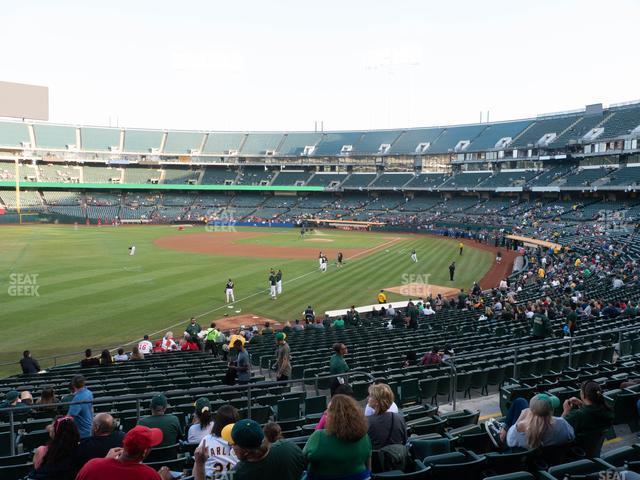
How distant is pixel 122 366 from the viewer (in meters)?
13.5

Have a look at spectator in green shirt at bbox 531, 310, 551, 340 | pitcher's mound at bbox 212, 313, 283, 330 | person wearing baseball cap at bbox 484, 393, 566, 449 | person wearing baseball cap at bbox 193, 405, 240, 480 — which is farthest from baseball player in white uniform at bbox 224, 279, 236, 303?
person wearing baseball cap at bbox 193, 405, 240, 480

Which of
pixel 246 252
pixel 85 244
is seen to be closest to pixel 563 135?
pixel 246 252

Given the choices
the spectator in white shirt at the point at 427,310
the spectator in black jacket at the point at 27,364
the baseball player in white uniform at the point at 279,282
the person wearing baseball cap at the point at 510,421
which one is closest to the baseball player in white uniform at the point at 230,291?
the baseball player in white uniform at the point at 279,282

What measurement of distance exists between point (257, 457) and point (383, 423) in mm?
1681

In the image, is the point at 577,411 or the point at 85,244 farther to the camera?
the point at 85,244

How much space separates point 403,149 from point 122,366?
8349 centimetres

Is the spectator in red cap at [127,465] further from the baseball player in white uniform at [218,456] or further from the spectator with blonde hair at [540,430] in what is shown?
the spectator with blonde hair at [540,430]

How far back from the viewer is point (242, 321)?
2312 centimetres

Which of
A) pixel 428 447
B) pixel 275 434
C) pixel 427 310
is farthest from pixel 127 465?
pixel 427 310

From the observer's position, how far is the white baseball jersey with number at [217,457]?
14.8 ft

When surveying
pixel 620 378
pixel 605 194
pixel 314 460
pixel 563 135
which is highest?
pixel 563 135

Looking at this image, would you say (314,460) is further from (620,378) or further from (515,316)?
(515,316)

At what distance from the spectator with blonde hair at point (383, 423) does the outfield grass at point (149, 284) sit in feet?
53.0

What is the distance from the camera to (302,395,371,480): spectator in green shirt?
3.93 m
